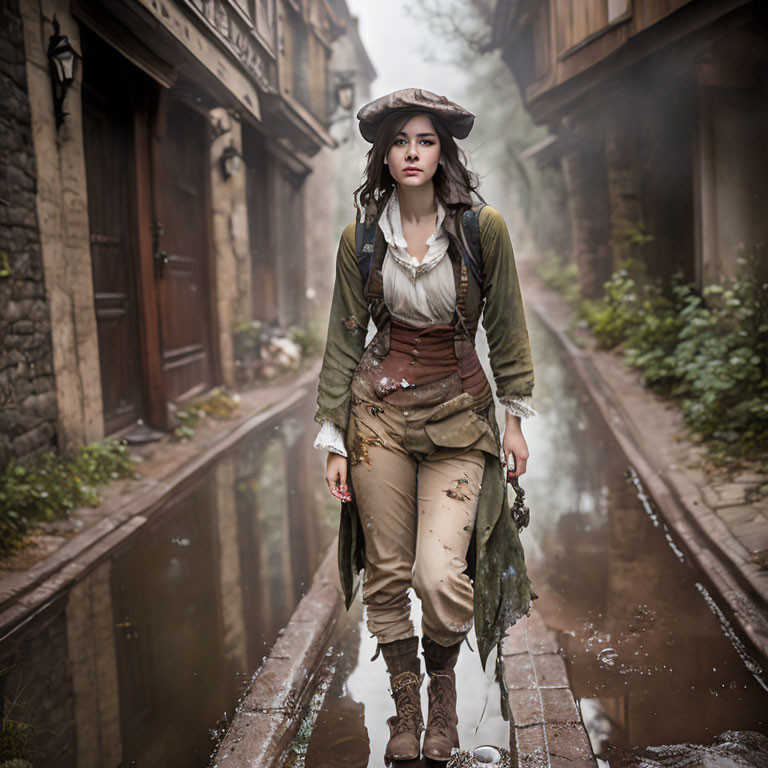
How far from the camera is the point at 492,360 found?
8.82 ft

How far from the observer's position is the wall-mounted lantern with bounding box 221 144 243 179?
391 inches

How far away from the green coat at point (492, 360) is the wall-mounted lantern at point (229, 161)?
7.86 metres

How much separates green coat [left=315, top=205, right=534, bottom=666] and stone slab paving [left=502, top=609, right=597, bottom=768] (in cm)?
34

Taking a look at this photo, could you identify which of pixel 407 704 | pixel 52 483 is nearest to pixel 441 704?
pixel 407 704

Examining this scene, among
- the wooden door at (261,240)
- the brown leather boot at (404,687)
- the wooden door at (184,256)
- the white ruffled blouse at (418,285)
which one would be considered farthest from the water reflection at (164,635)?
the wooden door at (261,240)

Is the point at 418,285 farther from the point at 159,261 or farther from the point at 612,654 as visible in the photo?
the point at 159,261

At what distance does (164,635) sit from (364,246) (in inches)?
88.5

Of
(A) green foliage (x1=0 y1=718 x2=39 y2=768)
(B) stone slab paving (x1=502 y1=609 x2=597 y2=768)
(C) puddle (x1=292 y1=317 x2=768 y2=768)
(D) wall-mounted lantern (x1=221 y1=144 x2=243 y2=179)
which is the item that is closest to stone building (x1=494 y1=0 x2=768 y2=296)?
(C) puddle (x1=292 y1=317 x2=768 y2=768)

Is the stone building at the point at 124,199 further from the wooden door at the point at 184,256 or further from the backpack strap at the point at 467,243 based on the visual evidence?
the backpack strap at the point at 467,243

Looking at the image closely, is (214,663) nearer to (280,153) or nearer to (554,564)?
(554,564)

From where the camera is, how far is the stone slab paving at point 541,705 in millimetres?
2549

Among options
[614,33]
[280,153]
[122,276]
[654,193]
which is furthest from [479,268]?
[280,153]

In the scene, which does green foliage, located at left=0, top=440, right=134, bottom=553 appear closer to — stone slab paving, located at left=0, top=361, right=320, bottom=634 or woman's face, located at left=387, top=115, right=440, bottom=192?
stone slab paving, located at left=0, top=361, right=320, bottom=634

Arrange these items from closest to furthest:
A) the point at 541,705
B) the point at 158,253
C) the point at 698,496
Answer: the point at 541,705 → the point at 698,496 → the point at 158,253
